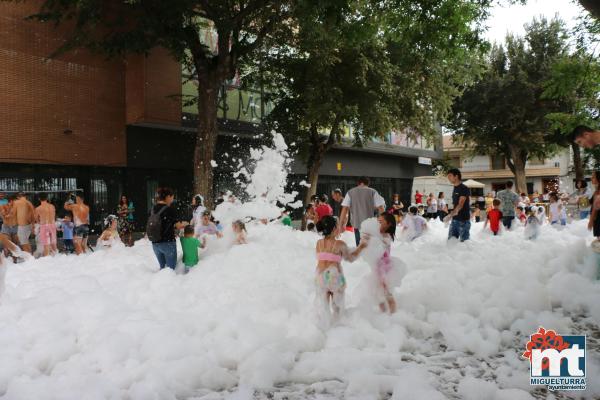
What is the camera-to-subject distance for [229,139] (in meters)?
21.9

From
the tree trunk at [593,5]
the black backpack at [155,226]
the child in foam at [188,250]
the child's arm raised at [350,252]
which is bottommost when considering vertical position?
the child in foam at [188,250]

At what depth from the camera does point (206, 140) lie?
1458cm

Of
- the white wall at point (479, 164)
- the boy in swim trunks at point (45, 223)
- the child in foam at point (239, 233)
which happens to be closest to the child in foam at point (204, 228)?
the child in foam at point (239, 233)

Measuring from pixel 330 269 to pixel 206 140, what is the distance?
984 centimetres

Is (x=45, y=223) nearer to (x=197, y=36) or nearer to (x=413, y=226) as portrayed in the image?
(x=197, y=36)

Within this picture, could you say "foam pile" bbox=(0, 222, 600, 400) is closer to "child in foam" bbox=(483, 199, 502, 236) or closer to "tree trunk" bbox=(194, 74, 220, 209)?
"child in foam" bbox=(483, 199, 502, 236)

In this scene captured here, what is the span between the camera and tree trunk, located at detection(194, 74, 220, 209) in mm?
14375

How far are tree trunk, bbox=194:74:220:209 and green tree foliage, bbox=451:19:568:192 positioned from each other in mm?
21386

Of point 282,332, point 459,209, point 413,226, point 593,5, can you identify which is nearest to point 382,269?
point 282,332

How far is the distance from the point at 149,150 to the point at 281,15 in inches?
299

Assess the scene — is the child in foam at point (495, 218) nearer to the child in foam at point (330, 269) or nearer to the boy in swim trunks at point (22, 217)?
the child in foam at point (330, 269)

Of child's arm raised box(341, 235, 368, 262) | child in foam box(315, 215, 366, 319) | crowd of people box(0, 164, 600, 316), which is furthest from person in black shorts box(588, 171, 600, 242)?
child in foam box(315, 215, 366, 319)

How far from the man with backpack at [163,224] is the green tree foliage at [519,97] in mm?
26619

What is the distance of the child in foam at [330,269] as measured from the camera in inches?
221
